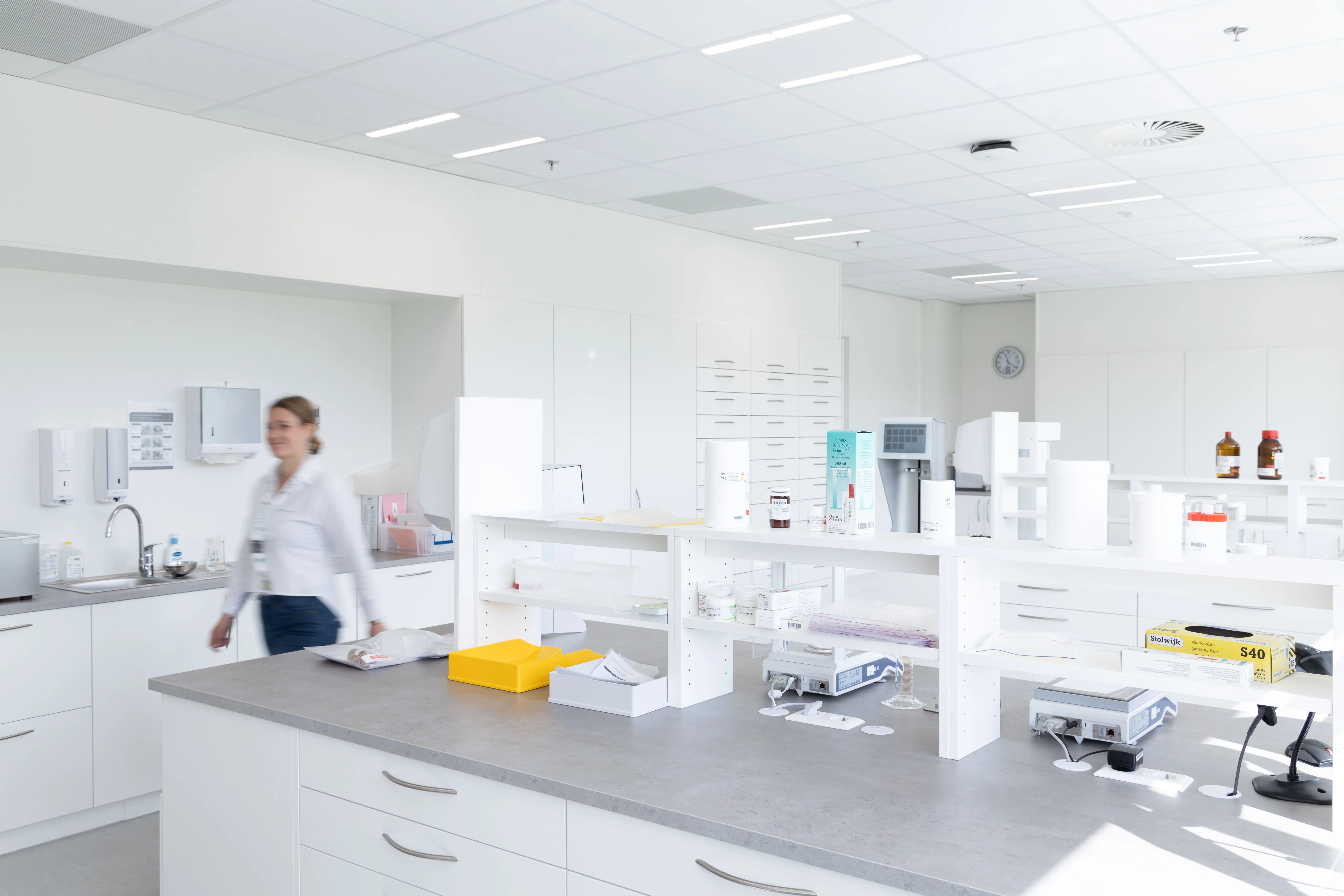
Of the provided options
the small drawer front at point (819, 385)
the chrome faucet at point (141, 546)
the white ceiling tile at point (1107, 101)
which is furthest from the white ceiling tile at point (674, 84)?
the small drawer front at point (819, 385)

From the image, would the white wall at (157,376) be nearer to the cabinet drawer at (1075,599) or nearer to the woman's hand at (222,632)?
the woman's hand at (222,632)

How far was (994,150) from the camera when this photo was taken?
4617 mm

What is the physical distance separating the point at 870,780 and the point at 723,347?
517 centimetres

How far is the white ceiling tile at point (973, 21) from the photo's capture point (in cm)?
306

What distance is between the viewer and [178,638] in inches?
155

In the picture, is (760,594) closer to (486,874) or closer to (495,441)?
(486,874)

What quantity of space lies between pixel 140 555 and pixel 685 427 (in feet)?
11.0

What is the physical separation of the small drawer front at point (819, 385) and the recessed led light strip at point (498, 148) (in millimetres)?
3595

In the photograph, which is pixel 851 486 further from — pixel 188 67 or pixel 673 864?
pixel 188 67

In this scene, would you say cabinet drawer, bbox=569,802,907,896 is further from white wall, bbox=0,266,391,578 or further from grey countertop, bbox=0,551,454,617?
white wall, bbox=0,266,391,578

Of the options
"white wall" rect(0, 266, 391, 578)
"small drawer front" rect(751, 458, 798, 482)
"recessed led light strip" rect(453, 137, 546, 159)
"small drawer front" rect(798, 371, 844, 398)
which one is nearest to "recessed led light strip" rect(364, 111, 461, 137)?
"recessed led light strip" rect(453, 137, 546, 159)

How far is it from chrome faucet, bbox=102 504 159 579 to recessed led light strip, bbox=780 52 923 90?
3207 mm

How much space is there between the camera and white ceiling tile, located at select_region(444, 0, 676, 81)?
317 centimetres

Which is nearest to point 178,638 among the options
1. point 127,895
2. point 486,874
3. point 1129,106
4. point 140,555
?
point 140,555
